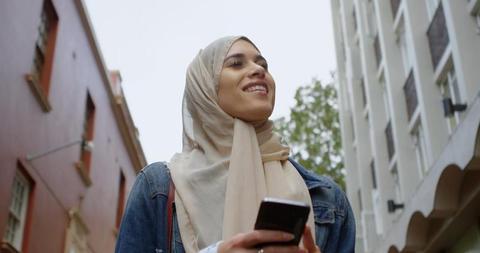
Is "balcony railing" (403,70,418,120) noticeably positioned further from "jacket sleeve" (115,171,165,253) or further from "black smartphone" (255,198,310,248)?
"black smartphone" (255,198,310,248)

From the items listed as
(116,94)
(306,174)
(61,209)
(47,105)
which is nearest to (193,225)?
(306,174)

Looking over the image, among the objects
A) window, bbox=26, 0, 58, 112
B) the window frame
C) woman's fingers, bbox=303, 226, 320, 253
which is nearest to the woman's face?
woman's fingers, bbox=303, 226, 320, 253

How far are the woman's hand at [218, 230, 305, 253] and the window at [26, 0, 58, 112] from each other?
1188 centimetres

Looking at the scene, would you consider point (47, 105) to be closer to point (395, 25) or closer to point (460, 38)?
point (460, 38)

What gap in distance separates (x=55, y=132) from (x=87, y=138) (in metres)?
3.68

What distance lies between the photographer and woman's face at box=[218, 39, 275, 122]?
2.49m

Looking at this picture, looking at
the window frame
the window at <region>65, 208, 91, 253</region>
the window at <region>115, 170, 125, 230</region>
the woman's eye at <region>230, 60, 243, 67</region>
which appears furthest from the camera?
the window at <region>115, 170, 125, 230</region>

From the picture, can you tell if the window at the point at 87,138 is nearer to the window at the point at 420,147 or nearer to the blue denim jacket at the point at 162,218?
the window at the point at 420,147

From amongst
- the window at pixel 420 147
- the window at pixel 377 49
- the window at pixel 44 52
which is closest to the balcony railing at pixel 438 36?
the window at pixel 420 147

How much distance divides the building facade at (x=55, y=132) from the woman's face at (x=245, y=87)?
948 centimetres

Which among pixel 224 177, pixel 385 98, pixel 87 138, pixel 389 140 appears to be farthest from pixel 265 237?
pixel 385 98

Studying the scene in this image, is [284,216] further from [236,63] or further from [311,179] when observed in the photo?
[236,63]

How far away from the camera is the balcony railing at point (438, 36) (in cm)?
1447

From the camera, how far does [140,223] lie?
92.4 inches
